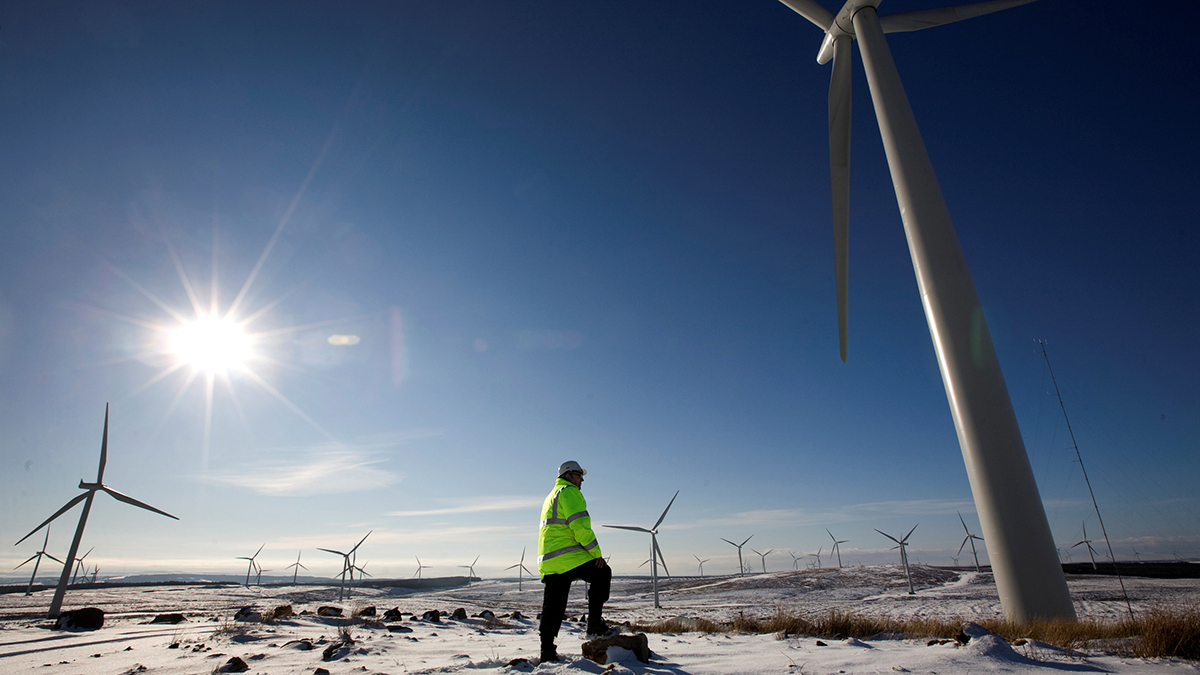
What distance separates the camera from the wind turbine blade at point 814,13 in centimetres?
1398

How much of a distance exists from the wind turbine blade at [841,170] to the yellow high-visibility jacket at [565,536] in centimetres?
905

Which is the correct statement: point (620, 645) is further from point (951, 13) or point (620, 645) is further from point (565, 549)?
point (951, 13)

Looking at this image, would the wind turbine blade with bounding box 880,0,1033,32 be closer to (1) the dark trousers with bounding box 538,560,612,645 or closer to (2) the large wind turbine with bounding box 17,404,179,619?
(1) the dark trousers with bounding box 538,560,612,645

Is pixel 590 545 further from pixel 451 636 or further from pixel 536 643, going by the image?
pixel 451 636

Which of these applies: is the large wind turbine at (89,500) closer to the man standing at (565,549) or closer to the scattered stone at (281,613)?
the scattered stone at (281,613)

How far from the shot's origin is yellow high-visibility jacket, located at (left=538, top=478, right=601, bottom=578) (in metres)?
6.04

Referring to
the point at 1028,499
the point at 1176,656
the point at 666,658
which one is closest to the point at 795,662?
the point at 666,658

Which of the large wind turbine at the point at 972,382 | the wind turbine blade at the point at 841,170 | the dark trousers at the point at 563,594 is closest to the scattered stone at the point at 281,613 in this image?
the dark trousers at the point at 563,594

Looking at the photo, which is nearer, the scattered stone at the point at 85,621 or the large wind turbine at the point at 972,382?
the large wind turbine at the point at 972,382

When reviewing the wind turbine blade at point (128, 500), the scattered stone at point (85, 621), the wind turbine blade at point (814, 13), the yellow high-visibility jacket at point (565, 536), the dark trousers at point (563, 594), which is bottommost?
the scattered stone at point (85, 621)

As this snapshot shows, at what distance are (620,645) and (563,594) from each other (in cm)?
97

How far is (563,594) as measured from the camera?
5.90 metres

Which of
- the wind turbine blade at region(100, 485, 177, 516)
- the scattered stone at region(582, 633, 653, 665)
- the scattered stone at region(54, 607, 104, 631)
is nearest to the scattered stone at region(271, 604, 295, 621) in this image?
the scattered stone at region(54, 607, 104, 631)

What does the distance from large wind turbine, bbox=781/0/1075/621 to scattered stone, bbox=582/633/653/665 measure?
14.1ft
